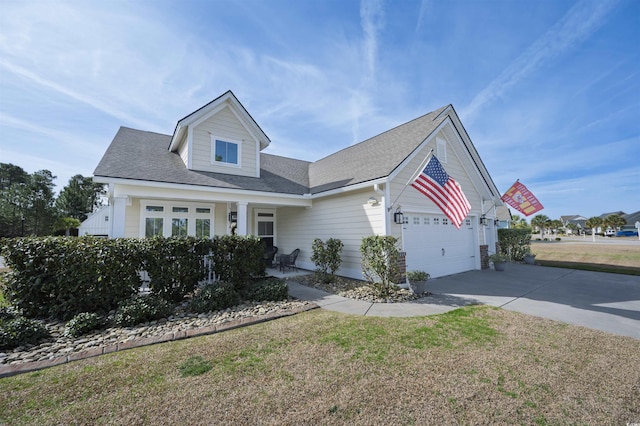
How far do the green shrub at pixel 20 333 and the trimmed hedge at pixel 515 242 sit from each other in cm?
1792

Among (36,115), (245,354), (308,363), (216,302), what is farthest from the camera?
(36,115)

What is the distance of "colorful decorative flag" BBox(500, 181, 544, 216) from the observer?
12148 mm

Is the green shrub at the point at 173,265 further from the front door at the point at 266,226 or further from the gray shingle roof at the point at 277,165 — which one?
the front door at the point at 266,226

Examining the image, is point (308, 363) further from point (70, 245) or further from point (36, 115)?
point (36, 115)

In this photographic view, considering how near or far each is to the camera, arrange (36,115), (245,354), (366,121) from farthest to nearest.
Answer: (366,121)
(36,115)
(245,354)

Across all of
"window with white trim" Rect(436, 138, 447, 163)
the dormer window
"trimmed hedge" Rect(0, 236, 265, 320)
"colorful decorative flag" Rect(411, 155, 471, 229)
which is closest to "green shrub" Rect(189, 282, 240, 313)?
"trimmed hedge" Rect(0, 236, 265, 320)

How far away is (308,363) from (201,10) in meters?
9.59

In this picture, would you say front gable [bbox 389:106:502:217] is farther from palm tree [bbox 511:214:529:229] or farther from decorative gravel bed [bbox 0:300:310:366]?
palm tree [bbox 511:214:529:229]

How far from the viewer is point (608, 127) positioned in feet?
57.0

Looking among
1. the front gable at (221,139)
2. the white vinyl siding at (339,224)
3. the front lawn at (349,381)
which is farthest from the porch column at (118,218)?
the white vinyl siding at (339,224)

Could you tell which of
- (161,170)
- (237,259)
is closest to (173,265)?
(237,259)

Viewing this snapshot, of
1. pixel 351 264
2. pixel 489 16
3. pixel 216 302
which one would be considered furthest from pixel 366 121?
pixel 216 302

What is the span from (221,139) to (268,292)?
22.7 ft

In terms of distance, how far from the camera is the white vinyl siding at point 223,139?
9844mm
